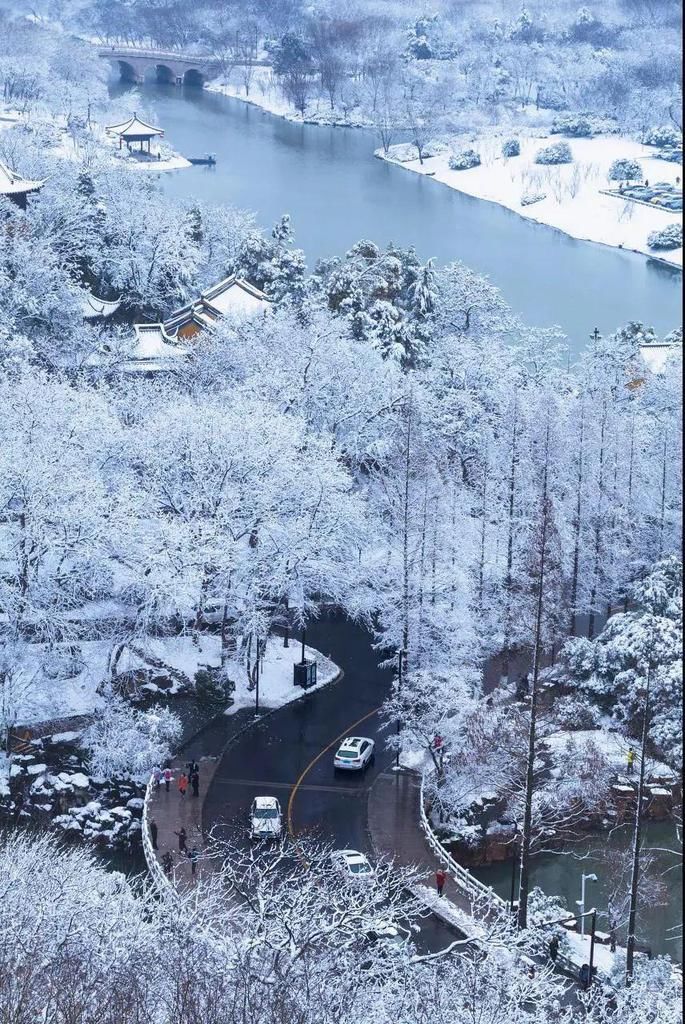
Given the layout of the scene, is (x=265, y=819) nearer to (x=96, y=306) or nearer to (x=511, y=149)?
(x=96, y=306)

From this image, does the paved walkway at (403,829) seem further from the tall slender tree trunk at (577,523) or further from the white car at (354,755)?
the tall slender tree trunk at (577,523)

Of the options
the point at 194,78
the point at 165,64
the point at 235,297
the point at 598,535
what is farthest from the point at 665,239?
the point at 194,78

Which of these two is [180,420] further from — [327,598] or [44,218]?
[44,218]

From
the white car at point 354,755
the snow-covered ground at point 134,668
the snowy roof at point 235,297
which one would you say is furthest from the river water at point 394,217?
the white car at point 354,755

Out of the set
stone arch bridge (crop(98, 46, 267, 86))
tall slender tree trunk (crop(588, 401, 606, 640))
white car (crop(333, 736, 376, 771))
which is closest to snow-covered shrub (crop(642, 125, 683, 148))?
stone arch bridge (crop(98, 46, 267, 86))

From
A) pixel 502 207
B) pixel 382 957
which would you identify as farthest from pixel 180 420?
pixel 502 207

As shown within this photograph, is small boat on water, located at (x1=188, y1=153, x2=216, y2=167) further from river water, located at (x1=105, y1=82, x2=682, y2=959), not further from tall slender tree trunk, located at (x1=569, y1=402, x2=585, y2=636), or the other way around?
tall slender tree trunk, located at (x1=569, y1=402, x2=585, y2=636)
